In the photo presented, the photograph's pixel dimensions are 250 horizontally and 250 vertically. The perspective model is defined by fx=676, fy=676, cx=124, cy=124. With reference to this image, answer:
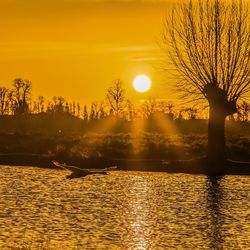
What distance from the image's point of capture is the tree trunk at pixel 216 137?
4878cm

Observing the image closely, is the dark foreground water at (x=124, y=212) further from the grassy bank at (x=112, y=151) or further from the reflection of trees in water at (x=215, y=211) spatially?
the grassy bank at (x=112, y=151)

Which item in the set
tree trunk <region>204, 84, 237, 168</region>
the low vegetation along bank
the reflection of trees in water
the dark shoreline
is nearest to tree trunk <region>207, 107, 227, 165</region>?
tree trunk <region>204, 84, 237, 168</region>

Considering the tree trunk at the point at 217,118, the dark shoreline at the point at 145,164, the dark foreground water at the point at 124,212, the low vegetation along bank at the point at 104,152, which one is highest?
the tree trunk at the point at 217,118

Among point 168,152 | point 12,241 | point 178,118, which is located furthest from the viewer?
point 178,118

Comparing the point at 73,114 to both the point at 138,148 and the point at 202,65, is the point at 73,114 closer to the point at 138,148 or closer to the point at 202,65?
the point at 138,148

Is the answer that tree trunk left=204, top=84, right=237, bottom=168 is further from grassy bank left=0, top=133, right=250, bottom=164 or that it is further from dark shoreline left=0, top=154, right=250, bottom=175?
grassy bank left=0, top=133, right=250, bottom=164

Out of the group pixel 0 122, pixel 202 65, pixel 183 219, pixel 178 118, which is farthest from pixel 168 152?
pixel 0 122

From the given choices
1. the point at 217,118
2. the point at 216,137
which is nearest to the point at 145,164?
the point at 216,137

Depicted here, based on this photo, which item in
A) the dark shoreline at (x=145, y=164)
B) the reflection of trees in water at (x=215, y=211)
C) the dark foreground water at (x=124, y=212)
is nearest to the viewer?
the dark foreground water at (x=124, y=212)

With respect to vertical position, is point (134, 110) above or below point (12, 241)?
above

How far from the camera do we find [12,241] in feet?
72.5

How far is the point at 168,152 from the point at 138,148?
3.81 m

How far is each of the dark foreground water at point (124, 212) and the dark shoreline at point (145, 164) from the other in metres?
3.85

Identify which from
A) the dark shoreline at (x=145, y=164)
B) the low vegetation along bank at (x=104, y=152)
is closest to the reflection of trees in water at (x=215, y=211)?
the dark shoreline at (x=145, y=164)
